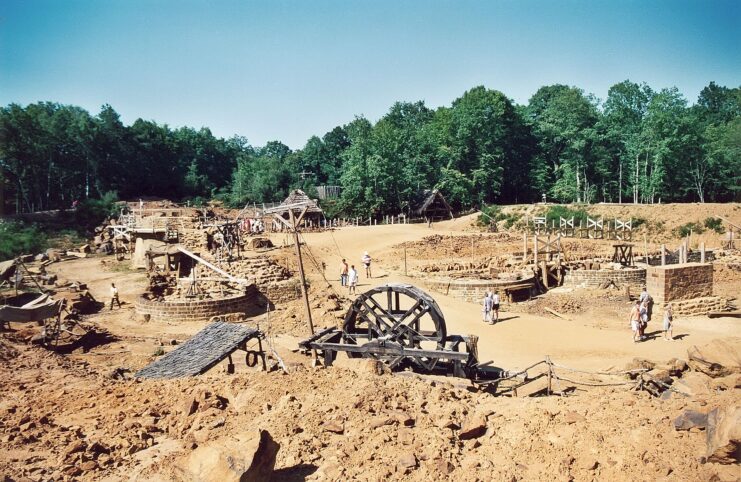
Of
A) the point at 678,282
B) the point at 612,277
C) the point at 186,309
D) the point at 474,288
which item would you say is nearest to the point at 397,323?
the point at 186,309

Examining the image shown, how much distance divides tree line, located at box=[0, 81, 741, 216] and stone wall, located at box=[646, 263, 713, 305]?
2827cm

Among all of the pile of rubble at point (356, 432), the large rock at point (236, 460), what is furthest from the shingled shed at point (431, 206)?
the large rock at point (236, 460)

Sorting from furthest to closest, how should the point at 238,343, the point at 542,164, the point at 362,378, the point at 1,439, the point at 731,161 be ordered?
the point at 542,164
the point at 731,161
the point at 238,343
the point at 362,378
the point at 1,439

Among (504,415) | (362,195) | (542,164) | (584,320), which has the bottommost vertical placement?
(584,320)

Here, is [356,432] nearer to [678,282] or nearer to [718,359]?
[718,359]

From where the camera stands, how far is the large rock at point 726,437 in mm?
5180

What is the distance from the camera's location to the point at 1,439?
716 centimetres

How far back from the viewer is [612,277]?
70.6 ft

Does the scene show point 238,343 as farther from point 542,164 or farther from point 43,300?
point 542,164

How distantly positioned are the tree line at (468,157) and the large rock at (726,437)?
38.7 m

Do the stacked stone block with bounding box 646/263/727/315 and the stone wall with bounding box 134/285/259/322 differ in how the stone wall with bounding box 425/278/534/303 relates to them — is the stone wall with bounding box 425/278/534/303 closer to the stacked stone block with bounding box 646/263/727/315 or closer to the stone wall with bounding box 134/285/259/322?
the stacked stone block with bounding box 646/263/727/315

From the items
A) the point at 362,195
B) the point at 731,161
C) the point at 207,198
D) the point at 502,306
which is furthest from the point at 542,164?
the point at 207,198

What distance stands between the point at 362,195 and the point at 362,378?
3640 centimetres

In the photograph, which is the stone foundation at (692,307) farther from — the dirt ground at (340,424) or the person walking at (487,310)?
the person walking at (487,310)
